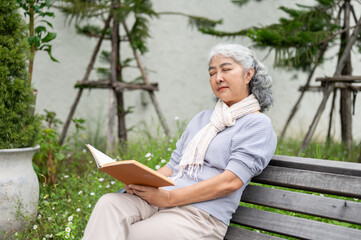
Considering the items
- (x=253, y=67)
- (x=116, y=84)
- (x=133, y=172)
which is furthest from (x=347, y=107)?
(x=133, y=172)

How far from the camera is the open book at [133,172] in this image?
175cm

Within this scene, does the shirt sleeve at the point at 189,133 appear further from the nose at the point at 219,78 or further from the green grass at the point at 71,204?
the green grass at the point at 71,204

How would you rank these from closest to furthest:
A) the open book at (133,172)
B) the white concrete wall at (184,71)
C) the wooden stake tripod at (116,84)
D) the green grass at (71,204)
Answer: the open book at (133,172) → the green grass at (71,204) → the wooden stake tripod at (116,84) → the white concrete wall at (184,71)

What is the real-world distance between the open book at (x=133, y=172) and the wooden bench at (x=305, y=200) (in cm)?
52

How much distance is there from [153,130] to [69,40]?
1.86 meters

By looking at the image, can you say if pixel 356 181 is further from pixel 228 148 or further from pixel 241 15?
pixel 241 15

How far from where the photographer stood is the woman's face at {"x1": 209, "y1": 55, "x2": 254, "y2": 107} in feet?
7.47

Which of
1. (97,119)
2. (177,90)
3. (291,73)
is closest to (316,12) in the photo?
(291,73)

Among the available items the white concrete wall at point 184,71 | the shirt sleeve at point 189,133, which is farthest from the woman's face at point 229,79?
the white concrete wall at point 184,71

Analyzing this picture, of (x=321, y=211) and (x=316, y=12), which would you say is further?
(x=316, y=12)

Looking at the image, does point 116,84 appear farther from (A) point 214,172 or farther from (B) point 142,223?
(B) point 142,223

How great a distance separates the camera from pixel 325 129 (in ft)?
22.8

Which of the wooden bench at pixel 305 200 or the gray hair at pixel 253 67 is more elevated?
the gray hair at pixel 253 67

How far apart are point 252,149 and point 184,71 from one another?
5.23m
